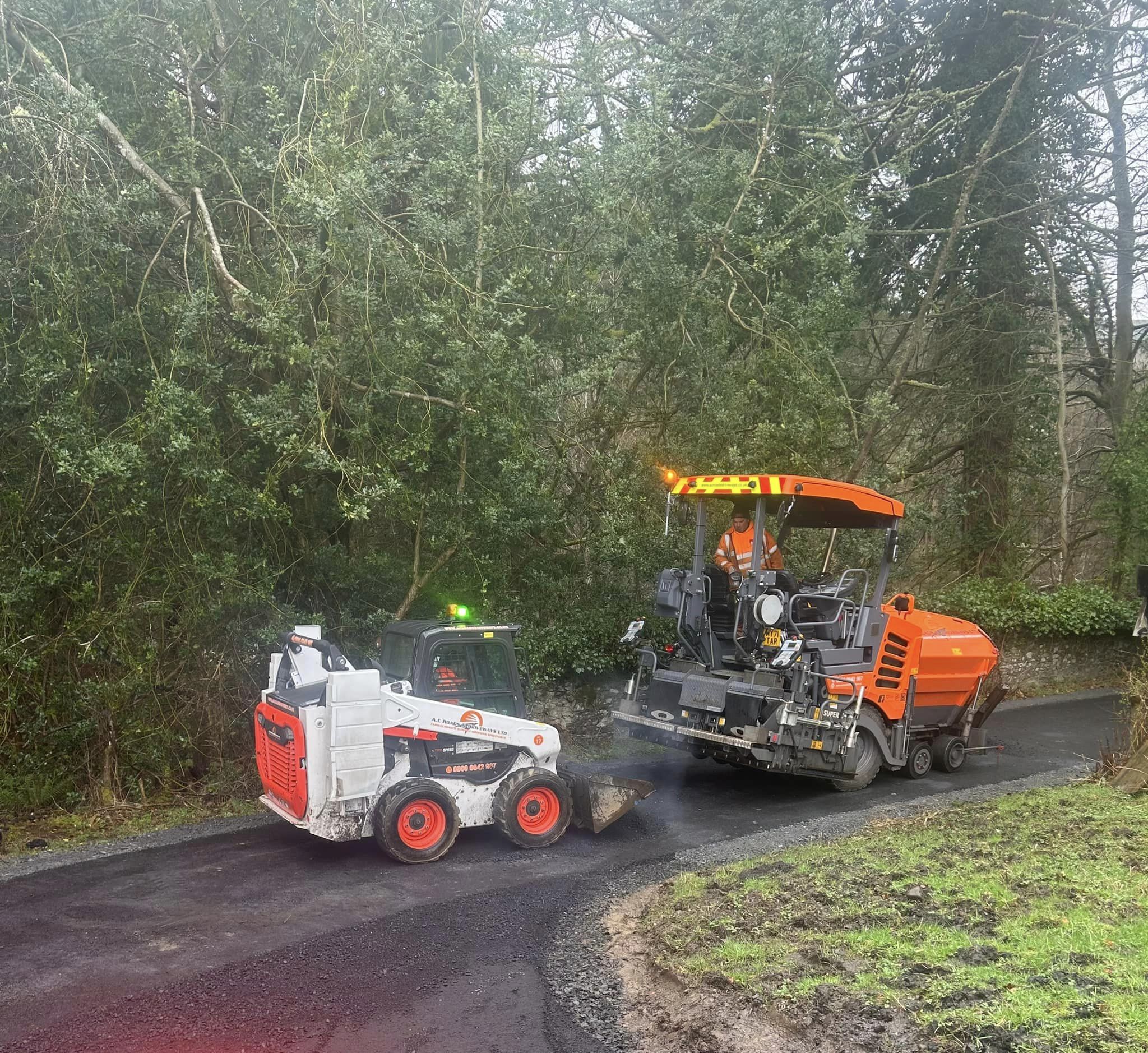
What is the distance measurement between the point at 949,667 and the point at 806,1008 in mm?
6788

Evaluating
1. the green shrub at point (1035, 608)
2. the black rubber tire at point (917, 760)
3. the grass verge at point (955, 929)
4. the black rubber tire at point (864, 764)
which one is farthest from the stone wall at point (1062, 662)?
the grass verge at point (955, 929)

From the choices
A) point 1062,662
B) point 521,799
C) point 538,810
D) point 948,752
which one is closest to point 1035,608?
point 1062,662

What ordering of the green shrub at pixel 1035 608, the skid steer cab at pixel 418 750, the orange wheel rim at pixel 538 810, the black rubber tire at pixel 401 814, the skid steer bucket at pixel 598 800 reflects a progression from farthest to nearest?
the green shrub at pixel 1035 608, the skid steer bucket at pixel 598 800, the orange wheel rim at pixel 538 810, the black rubber tire at pixel 401 814, the skid steer cab at pixel 418 750

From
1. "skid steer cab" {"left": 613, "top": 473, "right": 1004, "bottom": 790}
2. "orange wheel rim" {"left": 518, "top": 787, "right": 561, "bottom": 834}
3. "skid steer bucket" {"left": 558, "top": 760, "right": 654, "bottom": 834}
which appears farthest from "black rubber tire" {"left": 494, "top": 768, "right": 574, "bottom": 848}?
"skid steer cab" {"left": 613, "top": 473, "right": 1004, "bottom": 790}

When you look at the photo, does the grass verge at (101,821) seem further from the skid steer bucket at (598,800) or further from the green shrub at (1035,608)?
the green shrub at (1035,608)

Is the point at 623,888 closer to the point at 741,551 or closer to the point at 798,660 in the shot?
the point at 798,660

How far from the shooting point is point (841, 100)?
14.0m

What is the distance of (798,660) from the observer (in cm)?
908

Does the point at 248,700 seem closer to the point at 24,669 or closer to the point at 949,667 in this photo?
the point at 24,669

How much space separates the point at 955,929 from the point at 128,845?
19.1ft

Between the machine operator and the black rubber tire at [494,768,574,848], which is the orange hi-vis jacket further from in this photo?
the black rubber tire at [494,768,574,848]

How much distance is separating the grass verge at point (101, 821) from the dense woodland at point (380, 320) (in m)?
0.21

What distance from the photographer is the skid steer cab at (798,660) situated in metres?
9.01

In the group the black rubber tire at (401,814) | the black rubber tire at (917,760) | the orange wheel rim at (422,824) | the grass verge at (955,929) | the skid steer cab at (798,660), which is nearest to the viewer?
the grass verge at (955,929)
